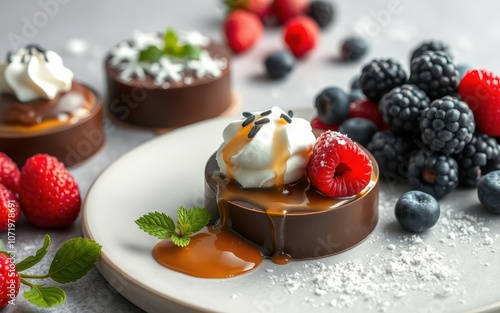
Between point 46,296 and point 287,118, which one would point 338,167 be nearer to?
point 287,118

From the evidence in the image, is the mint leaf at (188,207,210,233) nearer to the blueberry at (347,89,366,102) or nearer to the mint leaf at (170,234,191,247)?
the mint leaf at (170,234,191,247)

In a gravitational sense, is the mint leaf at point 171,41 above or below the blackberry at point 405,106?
below

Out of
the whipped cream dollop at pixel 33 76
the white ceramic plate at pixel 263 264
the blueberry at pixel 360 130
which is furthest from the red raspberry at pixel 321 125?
the whipped cream dollop at pixel 33 76

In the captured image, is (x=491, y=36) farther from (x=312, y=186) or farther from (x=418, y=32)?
(x=312, y=186)

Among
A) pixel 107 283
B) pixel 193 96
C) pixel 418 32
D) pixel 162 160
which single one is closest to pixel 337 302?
pixel 107 283

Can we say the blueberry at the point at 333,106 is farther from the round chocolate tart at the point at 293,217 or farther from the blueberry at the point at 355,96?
the round chocolate tart at the point at 293,217
